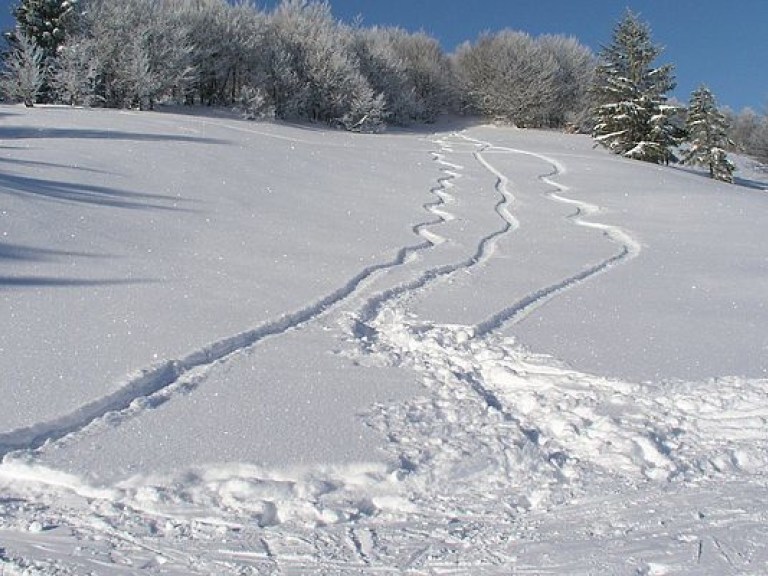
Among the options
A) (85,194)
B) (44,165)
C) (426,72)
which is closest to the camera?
(85,194)

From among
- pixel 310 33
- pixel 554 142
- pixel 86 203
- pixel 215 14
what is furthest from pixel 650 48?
pixel 86 203

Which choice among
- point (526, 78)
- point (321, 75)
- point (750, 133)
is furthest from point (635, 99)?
point (750, 133)

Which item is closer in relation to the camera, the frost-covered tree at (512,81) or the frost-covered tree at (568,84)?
the frost-covered tree at (512,81)

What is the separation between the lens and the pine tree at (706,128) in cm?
2475

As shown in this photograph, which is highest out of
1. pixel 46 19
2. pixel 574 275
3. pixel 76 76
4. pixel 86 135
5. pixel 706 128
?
pixel 46 19

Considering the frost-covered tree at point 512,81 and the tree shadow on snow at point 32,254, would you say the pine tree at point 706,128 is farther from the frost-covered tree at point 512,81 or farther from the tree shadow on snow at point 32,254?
the tree shadow on snow at point 32,254

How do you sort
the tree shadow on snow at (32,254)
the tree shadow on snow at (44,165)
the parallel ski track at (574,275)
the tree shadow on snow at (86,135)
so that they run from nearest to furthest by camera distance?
the parallel ski track at (574,275) → the tree shadow on snow at (32,254) → the tree shadow on snow at (44,165) → the tree shadow on snow at (86,135)

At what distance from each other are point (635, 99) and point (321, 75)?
13.4 metres

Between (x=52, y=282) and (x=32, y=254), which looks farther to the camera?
(x=32, y=254)

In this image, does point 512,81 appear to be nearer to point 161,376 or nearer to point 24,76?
point 24,76

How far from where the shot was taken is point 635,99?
23969 millimetres

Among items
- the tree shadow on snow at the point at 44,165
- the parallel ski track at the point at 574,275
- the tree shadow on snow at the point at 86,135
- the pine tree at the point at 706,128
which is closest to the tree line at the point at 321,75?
the pine tree at the point at 706,128

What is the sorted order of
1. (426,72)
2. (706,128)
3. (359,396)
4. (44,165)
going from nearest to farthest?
(359,396) → (44,165) → (706,128) → (426,72)

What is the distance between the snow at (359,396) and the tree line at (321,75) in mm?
17108
